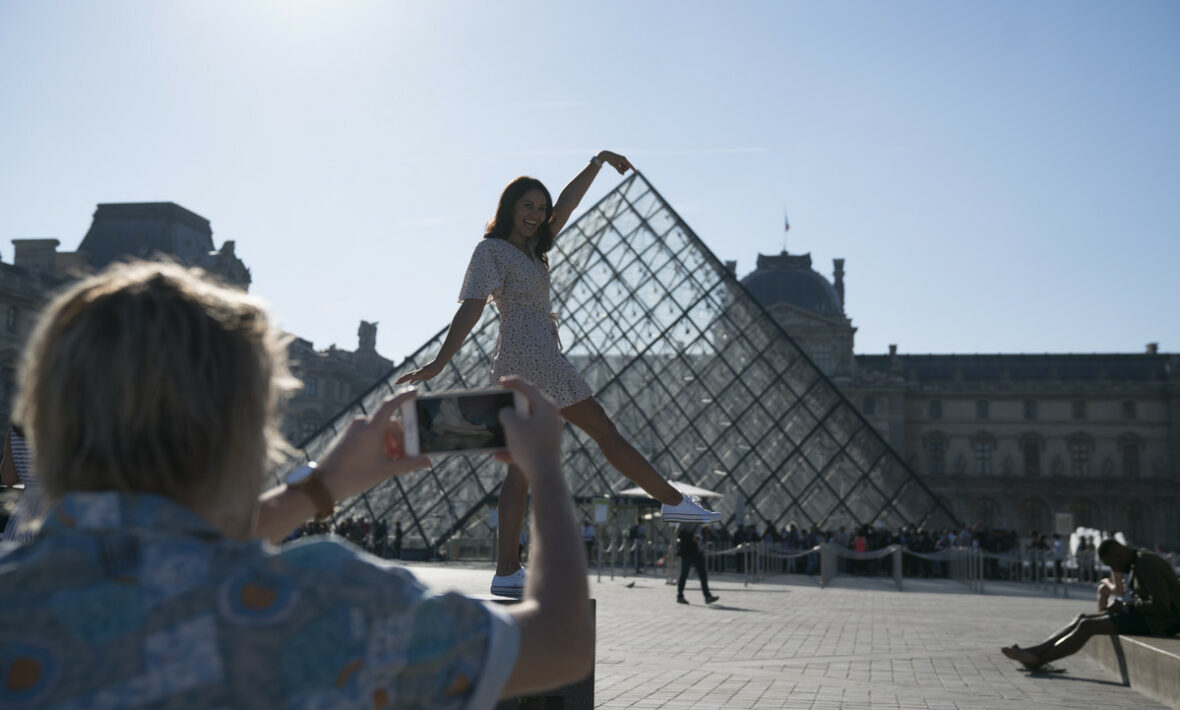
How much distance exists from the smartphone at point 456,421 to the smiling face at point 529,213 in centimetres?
205

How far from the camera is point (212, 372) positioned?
3.30ft

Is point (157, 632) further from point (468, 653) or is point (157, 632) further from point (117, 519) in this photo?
point (468, 653)

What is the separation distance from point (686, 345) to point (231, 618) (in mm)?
22408

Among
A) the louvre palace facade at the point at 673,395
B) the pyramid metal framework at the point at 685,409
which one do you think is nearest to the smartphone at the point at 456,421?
the louvre palace facade at the point at 673,395

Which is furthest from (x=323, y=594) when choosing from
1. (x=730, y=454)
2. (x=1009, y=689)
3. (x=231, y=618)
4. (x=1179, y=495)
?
(x=1179, y=495)

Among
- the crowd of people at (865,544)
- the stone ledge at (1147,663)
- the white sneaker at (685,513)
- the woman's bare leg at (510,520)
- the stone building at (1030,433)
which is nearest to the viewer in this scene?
the woman's bare leg at (510,520)

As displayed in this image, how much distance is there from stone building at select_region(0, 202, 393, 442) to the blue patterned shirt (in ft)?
91.1

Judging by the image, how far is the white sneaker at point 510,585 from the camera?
125 inches

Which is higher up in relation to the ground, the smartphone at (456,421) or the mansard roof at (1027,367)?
the mansard roof at (1027,367)

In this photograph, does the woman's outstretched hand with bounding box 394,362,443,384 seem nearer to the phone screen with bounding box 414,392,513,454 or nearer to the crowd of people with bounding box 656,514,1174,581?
the phone screen with bounding box 414,392,513,454

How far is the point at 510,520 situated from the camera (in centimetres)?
334

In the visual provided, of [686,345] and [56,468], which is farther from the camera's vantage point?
[686,345]

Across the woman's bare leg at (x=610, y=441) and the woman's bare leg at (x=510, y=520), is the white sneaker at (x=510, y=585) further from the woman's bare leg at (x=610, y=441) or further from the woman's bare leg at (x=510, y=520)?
the woman's bare leg at (x=610, y=441)

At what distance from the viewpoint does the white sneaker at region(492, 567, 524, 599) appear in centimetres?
318
